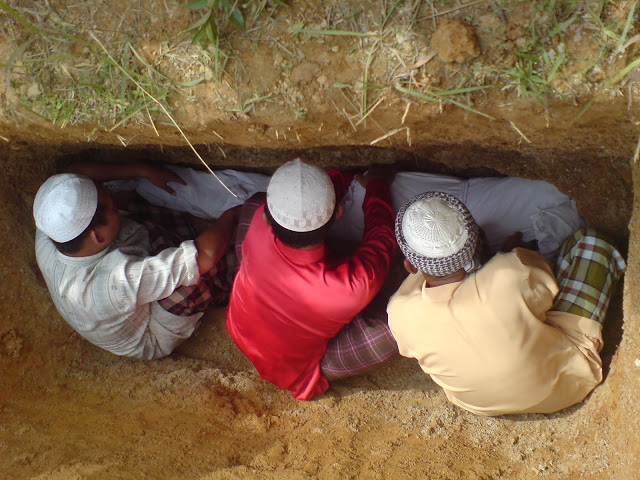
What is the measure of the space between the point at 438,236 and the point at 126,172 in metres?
2.04

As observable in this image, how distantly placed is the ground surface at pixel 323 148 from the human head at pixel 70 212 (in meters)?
0.29

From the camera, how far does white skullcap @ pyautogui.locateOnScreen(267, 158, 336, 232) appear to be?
209 centimetres

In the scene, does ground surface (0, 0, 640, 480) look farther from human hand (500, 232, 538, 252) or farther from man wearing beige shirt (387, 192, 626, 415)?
human hand (500, 232, 538, 252)

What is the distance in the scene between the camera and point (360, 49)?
1782 millimetres

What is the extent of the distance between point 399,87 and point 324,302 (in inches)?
38.1

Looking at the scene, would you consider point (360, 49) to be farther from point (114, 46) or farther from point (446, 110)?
point (114, 46)

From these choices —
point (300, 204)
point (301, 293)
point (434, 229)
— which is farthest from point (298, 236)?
point (434, 229)

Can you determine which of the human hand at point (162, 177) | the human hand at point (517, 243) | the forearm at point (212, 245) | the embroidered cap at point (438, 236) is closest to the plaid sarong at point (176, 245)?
the human hand at point (162, 177)

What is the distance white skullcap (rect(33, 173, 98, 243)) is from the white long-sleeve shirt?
0.58 feet

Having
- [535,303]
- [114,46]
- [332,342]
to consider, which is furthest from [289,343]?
[114,46]

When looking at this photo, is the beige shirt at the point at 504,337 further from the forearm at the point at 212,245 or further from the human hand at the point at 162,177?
the human hand at the point at 162,177

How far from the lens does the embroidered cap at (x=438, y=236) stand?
1.87 metres

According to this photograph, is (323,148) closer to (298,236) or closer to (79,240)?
(298,236)

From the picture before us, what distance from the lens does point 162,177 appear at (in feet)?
10.5
